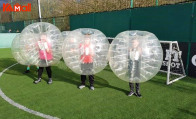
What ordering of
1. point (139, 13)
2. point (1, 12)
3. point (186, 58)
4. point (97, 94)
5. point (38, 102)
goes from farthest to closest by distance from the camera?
point (1, 12), point (139, 13), point (186, 58), point (97, 94), point (38, 102)

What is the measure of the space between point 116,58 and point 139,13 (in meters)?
4.64

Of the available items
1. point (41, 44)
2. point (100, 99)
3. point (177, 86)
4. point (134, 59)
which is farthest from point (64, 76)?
point (177, 86)

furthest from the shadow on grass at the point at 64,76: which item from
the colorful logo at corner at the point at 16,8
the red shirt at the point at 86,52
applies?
the colorful logo at corner at the point at 16,8

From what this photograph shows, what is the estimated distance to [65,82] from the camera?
18.9 feet

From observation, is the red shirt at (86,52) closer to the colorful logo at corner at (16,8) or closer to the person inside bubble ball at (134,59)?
the person inside bubble ball at (134,59)

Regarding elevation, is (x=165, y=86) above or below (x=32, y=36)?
below

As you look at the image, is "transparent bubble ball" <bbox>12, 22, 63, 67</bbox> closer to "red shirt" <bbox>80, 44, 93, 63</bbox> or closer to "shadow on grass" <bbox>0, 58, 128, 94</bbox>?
"red shirt" <bbox>80, 44, 93, 63</bbox>

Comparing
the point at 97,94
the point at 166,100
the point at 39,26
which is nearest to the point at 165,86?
the point at 166,100

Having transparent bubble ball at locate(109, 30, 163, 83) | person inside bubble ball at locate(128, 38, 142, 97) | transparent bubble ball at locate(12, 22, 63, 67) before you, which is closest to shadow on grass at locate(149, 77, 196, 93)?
transparent bubble ball at locate(109, 30, 163, 83)

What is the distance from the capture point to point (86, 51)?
4.04 meters

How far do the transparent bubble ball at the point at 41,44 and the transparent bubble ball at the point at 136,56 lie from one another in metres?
1.88

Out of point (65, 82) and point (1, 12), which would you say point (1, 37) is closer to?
point (1, 12)

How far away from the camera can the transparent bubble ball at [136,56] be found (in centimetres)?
359

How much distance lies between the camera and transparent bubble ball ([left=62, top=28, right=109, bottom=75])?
403cm
